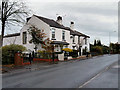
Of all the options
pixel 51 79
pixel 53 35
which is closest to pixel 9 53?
pixel 51 79

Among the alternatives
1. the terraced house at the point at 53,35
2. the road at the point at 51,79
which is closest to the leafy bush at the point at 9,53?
the road at the point at 51,79

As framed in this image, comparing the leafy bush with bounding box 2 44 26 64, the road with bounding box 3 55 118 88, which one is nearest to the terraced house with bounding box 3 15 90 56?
the leafy bush with bounding box 2 44 26 64

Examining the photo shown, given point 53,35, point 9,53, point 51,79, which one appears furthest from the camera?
point 53,35

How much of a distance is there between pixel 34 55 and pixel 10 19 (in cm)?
748

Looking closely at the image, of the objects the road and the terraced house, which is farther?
the terraced house

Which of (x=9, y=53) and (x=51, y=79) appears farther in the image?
(x=9, y=53)

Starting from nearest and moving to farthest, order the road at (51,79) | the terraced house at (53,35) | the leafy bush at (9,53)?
the road at (51,79) < the leafy bush at (9,53) < the terraced house at (53,35)

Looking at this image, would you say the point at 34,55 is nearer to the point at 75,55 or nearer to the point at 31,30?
the point at 31,30

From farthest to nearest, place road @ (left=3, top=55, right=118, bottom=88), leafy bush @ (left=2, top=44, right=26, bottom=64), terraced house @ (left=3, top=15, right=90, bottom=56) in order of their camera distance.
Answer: terraced house @ (left=3, top=15, right=90, bottom=56) → leafy bush @ (left=2, top=44, right=26, bottom=64) → road @ (left=3, top=55, right=118, bottom=88)

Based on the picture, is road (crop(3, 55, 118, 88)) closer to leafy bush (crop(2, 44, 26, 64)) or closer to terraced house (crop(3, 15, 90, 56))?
leafy bush (crop(2, 44, 26, 64))

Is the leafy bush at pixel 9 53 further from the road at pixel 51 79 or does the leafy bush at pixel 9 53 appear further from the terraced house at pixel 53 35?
the terraced house at pixel 53 35

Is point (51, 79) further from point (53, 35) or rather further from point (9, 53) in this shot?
point (53, 35)

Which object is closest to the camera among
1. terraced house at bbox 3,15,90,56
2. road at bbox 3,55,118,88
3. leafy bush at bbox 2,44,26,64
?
road at bbox 3,55,118,88

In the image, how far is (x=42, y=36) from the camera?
997 inches
